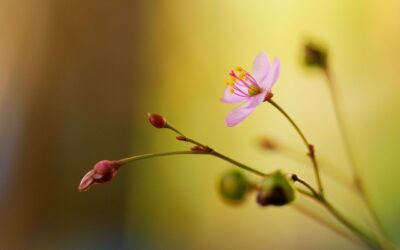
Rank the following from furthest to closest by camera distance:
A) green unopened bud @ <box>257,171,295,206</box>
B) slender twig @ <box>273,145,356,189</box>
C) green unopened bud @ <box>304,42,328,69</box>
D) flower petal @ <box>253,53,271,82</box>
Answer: slender twig @ <box>273,145,356,189</box>
green unopened bud @ <box>304,42,328,69</box>
flower petal @ <box>253,53,271,82</box>
green unopened bud @ <box>257,171,295,206</box>

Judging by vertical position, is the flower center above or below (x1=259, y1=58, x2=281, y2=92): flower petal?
below

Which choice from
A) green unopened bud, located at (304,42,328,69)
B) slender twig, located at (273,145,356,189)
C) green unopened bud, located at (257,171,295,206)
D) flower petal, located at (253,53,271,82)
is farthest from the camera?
slender twig, located at (273,145,356,189)

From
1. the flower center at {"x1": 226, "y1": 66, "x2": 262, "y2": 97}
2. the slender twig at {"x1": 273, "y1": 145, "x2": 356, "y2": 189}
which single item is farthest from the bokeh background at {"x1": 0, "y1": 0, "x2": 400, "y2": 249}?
the flower center at {"x1": 226, "y1": 66, "x2": 262, "y2": 97}

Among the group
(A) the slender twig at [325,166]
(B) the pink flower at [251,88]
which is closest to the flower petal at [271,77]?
(B) the pink flower at [251,88]

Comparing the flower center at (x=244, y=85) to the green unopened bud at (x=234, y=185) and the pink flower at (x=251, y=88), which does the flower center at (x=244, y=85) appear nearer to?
the pink flower at (x=251, y=88)

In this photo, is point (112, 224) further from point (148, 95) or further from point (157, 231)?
point (148, 95)

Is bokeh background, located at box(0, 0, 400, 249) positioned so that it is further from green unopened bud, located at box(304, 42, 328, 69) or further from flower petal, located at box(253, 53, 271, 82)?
flower petal, located at box(253, 53, 271, 82)

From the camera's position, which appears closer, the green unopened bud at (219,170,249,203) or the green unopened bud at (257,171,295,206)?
the green unopened bud at (257,171,295,206)

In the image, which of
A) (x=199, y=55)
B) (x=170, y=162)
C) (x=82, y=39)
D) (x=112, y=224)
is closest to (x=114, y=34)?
(x=82, y=39)
